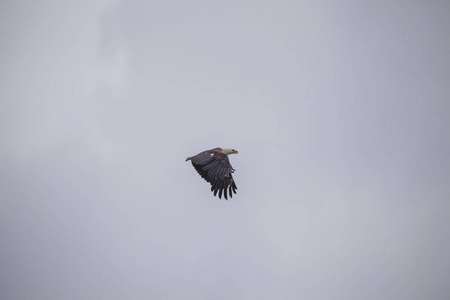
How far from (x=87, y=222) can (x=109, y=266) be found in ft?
68.4

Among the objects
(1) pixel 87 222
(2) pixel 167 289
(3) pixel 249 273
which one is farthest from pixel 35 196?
(3) pixel 249 273

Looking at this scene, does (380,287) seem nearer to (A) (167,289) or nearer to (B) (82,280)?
(A) (167,289)

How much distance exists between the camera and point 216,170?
19.4m

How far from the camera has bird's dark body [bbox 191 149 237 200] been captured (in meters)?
19.0

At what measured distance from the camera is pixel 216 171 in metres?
19.3

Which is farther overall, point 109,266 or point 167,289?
point 109,266

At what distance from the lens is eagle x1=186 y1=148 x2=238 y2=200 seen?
19045 mm

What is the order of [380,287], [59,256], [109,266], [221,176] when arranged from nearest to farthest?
[221,176] < [380,287] < [109,266] < [59,256]

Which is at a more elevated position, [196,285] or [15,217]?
[15,217]

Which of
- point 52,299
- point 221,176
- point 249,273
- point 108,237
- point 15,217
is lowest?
point 221,176

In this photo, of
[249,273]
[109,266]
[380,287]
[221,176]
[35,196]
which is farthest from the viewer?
[35,196]

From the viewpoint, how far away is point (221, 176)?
19.2 metres

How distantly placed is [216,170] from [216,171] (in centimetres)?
6

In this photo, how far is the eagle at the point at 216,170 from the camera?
19.0 meters
